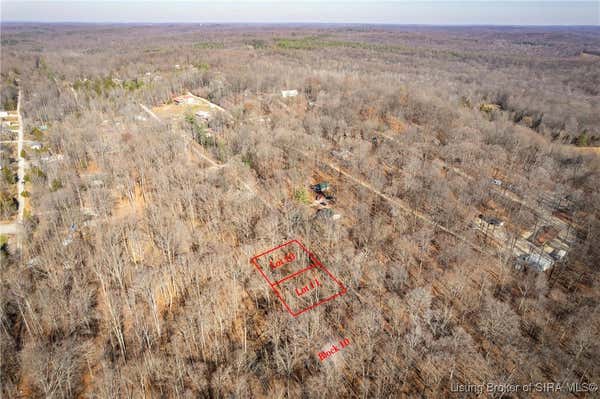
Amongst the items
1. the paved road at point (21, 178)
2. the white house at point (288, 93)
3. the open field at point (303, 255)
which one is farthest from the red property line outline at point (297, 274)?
the white house at point (288, 93)

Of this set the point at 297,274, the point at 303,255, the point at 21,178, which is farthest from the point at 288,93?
the point at 297,274

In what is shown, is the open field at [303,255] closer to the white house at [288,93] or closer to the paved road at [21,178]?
the paved road at [21,178]

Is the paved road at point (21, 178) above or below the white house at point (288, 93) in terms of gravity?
below

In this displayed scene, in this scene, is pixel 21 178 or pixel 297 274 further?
pixel 21 178

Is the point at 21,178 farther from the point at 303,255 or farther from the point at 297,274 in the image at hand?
the point at 297,274

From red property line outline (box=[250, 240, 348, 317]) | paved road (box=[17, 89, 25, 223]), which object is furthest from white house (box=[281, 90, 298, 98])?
red property line outline (box=[250, 240, 348, 317])

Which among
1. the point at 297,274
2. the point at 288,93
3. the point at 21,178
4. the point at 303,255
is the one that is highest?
the point at 288,93

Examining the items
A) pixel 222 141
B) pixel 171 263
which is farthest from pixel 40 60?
pixel 171 263

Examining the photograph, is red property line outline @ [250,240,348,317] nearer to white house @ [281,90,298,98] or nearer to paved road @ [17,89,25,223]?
paved road @ [17,89,25,223]
